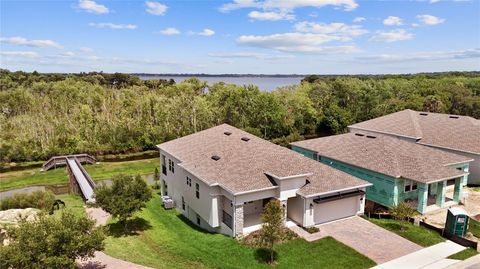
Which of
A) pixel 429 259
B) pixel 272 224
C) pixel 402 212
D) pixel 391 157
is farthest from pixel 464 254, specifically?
pixel 272 224

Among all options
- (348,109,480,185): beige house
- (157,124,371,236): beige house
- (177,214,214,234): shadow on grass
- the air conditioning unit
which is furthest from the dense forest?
(177,214,214,234): shadow on grass

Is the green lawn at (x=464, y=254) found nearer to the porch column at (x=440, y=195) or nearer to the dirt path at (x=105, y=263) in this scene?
the porch column at (x=440, y=195)

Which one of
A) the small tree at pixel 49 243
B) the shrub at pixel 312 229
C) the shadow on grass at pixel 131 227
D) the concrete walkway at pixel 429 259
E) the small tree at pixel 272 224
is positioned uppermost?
the small tree at pixel 49 243

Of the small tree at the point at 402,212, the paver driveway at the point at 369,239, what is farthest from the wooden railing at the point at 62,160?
the small tree at the point at 402,212

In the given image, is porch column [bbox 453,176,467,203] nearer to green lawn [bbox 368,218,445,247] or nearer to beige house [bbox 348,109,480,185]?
green lawn [bbox 368,218,445,247]

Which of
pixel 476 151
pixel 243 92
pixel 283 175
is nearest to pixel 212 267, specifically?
pixel 283 175
